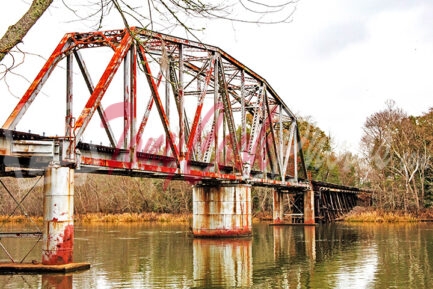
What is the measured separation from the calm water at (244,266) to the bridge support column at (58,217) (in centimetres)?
95

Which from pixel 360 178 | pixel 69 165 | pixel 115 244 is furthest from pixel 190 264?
pixel 360 178

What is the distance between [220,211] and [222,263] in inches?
549

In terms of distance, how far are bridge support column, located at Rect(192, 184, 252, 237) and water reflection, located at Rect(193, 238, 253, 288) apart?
207cm

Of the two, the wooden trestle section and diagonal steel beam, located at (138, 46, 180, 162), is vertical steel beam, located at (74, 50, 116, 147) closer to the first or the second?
diagonal steel beam, located at (138, 46, 180, 162)

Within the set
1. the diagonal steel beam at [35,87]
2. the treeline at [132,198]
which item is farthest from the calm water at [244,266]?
the treeline at [132,198]

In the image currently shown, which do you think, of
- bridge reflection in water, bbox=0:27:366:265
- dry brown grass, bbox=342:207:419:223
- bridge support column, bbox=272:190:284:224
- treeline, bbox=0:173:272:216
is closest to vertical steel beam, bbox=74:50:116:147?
bridge reflection in water, bbox=0:27:366:265

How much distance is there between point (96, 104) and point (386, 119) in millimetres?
53205

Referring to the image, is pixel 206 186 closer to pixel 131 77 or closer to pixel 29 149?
pixel 131 77

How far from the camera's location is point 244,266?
2123 cm

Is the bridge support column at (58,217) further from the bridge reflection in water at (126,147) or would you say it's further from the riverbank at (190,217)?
the riverbank at (190,217)

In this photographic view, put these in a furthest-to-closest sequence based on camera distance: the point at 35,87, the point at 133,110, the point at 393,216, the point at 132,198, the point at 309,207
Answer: the point at 132,198, the point at 393,216, the point at 309,207, the point at 133,110, the point at 35,87

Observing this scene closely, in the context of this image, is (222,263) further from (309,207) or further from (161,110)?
(309,207)

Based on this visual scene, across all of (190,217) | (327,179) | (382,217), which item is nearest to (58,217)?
(382,217)

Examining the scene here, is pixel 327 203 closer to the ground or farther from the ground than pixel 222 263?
farther from the ground
